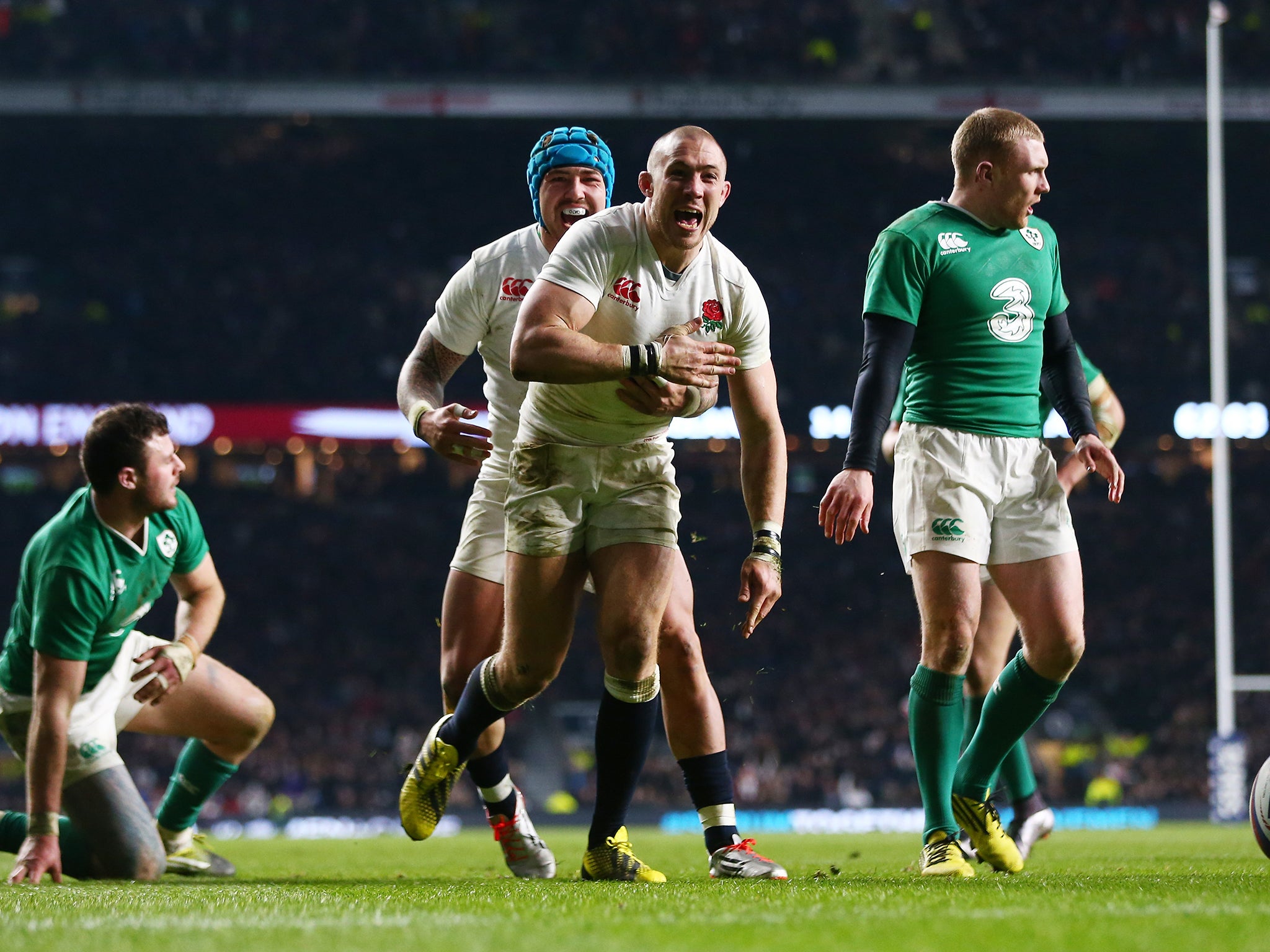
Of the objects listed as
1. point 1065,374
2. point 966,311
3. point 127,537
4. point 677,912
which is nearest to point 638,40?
point 1065,374

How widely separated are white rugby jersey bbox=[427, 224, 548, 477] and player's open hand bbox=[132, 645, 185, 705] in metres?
1.18

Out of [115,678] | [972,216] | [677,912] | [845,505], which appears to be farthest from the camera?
[115,678]

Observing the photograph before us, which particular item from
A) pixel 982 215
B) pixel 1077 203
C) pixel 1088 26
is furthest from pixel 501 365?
pixel 1077 203

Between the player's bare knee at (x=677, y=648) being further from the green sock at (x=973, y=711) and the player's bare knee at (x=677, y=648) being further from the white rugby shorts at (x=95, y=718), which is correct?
the white rugby shorts at (x=95, y=718)

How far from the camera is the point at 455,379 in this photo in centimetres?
1888

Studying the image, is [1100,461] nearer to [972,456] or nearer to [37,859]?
[972,456]

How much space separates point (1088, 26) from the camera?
20.4 m

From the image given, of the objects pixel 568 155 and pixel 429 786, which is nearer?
pixel 429 786

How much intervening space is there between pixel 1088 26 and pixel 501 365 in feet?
58.2

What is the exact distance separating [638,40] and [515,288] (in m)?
16.7

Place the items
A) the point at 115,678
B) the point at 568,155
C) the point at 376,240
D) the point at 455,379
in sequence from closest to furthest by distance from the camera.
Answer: the point at 568,155, the point at 115,678, the point at 455,379, the point at 376,240

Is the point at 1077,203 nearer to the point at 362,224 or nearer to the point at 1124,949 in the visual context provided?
Answer: the point at 362,224

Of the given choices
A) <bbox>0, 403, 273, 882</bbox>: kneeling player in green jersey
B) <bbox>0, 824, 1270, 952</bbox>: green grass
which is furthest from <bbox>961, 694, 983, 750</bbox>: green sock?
<bbox>0, 403, 273, 882</bbox>: kneeling player in green jersey

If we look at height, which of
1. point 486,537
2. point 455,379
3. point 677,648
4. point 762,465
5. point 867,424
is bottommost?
point 677,648
